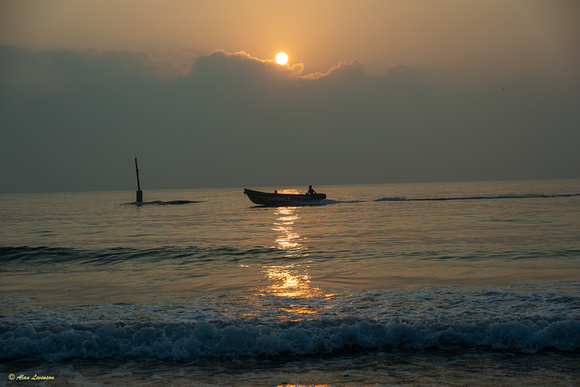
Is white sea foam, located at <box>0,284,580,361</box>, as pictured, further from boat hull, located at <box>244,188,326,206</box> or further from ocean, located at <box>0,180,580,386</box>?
boat hull, located at <box>244,188,326,206</box>

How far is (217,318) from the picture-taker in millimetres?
9828

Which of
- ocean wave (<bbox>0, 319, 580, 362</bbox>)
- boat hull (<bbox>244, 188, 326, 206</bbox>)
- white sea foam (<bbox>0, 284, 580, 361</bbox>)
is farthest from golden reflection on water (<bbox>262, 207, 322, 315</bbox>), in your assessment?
boat hull (<bbox>244, 188, 326, 206</bbox>)

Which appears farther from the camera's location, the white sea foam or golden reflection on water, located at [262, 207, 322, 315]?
golden reflection on water, located at [262, 207, 322, 315]

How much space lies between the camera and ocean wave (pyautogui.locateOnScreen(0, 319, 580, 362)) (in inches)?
323

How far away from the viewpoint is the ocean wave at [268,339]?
26.9ft

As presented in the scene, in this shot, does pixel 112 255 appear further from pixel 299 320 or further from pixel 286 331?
pixel 286 331

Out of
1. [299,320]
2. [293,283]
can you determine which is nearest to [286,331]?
[299,320]

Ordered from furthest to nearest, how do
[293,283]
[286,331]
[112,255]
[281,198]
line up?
[281,198]
[112,255]
[293,283]
[286,331]

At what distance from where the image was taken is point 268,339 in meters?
8.42

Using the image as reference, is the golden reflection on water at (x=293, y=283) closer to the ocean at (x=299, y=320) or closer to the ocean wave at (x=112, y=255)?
the ocean at (x=299, y=320)

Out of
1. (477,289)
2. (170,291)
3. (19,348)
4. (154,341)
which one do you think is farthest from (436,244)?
(19,348)

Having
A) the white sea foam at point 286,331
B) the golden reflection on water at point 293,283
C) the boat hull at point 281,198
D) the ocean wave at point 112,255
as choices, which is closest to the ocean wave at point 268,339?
the white sea foam at point 286,331

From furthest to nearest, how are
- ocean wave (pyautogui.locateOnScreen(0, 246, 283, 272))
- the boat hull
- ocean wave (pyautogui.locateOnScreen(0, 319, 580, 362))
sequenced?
1. the boat hull
2. ocean wave (pyautogui.locateOnScreen(0, 246, 283, 272))
3. ocean wave (pyautogui.locateOnScreen(0, 319, 580, 362))

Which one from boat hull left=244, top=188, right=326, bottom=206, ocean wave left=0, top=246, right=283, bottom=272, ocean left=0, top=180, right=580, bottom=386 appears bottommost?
ocean wave left=0, top=246, right=283, bottom=272
